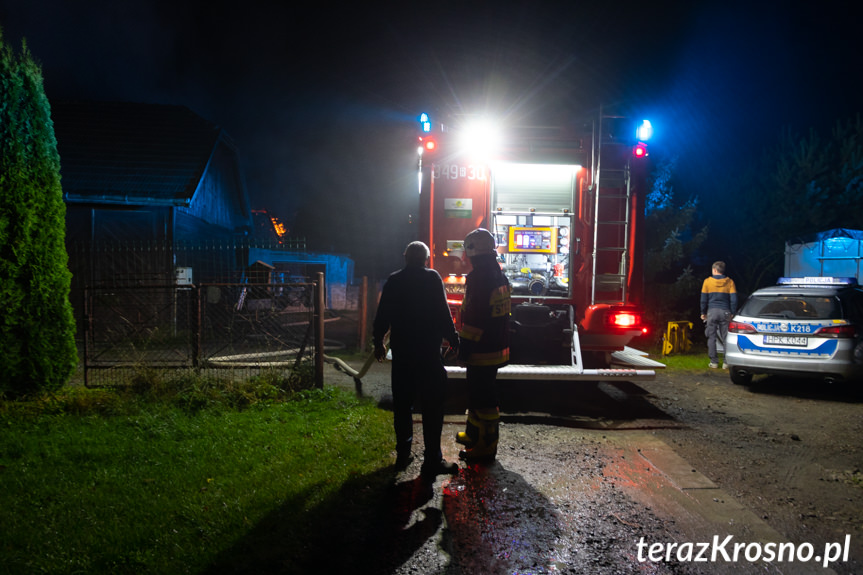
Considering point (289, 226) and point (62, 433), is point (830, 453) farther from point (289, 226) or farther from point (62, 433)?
point (289, 226)

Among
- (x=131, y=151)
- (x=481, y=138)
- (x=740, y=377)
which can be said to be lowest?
(x=740, y=377)

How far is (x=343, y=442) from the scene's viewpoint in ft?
14.5

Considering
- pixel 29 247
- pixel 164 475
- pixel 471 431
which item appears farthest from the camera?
pixel 29 247

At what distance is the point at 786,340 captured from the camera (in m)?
6.88

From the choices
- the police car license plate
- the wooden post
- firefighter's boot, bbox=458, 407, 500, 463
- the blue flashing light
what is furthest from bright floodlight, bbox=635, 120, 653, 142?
the wooden post

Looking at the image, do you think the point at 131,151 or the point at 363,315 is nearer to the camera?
the point at 363,315

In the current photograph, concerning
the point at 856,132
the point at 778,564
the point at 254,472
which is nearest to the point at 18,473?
the point at 254,472

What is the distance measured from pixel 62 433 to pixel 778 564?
554 centimetres

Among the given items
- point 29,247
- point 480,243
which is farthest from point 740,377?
point 29,247

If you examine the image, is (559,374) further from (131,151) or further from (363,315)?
(131,151)

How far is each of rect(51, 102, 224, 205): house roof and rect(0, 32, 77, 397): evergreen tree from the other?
8321mm

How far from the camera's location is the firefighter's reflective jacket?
4.22 meters

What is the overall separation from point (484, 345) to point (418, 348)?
0.63 metres

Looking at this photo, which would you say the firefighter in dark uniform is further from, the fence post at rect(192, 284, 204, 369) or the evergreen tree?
the evergreen tree
